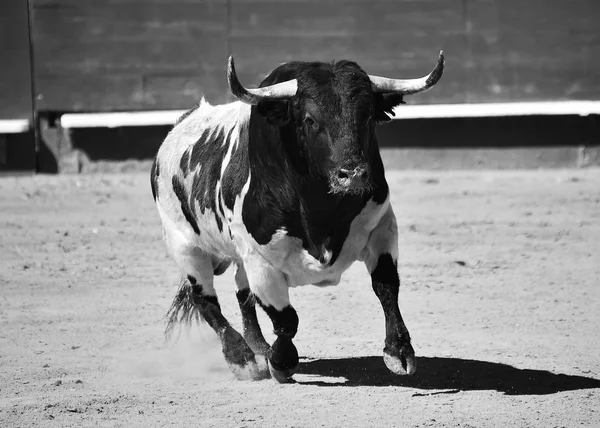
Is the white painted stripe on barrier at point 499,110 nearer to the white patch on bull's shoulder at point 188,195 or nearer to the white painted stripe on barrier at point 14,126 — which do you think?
the white painted stripe on barrier at point 14,126

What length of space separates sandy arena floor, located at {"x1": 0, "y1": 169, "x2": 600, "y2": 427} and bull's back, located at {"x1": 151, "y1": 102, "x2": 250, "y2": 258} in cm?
55

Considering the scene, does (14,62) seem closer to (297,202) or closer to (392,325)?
(297,202)

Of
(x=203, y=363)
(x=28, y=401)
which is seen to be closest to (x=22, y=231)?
(x=203, y=363)

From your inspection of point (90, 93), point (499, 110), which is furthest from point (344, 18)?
point (90, 93)

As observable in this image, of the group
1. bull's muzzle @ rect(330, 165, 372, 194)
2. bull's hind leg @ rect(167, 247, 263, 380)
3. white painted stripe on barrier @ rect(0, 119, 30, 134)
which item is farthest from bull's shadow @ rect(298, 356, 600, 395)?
white painted stripe on barrier @ rect(0, 119, 30, 134)

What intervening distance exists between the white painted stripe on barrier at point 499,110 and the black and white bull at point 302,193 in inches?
208

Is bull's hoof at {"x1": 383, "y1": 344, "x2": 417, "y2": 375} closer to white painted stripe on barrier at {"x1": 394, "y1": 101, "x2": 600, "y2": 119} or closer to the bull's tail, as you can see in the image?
the bull's tail

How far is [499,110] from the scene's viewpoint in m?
9.73

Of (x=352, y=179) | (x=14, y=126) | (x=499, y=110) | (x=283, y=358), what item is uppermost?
(x=352, y=179)

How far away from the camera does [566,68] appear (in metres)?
9.92

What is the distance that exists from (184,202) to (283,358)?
96 centimetres

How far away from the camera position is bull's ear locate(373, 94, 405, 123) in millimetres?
4109

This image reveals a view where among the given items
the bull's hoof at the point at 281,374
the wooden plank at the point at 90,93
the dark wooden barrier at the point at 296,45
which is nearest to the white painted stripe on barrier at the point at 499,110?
the dark wooden barrier at the point at 296,45

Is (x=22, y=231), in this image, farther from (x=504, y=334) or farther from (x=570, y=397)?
(x=570, y=397)
